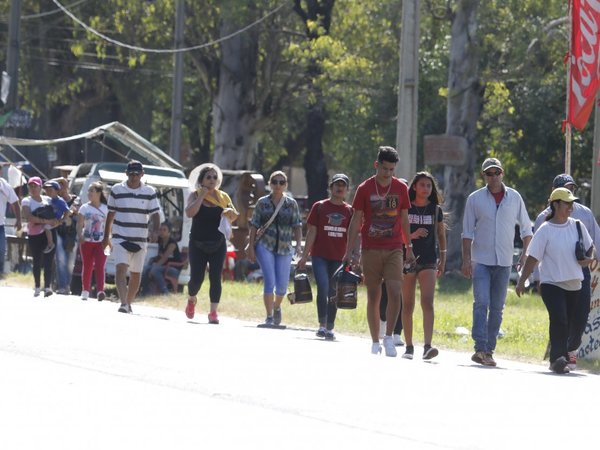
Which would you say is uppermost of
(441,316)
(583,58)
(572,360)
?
(583,58)

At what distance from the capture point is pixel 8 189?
2009cm

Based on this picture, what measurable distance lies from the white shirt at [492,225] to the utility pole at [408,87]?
5817mm

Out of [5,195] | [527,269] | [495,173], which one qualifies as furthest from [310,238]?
[5,195]

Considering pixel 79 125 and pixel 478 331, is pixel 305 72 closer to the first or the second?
pixel 79 125

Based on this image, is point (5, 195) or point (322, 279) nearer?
point (322, 279)

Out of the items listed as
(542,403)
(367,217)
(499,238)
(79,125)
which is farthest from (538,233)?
(79,125)

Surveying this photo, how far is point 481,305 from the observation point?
554 inches

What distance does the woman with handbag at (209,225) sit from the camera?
1698 centimetres

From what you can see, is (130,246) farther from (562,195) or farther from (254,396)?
(254,396)

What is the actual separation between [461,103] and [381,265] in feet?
64.8

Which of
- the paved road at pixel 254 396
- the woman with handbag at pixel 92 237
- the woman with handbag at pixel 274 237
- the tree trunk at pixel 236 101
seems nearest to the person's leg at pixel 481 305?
the paved road at pixel 254 396

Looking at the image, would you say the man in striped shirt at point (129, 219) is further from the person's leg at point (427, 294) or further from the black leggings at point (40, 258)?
the person's leg at point (427, 294)

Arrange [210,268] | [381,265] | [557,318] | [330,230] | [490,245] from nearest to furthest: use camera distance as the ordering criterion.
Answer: [557,318] → [381,265] → [490,245] → [330,230] → [210,268]

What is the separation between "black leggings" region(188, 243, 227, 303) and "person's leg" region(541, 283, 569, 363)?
186 inches
